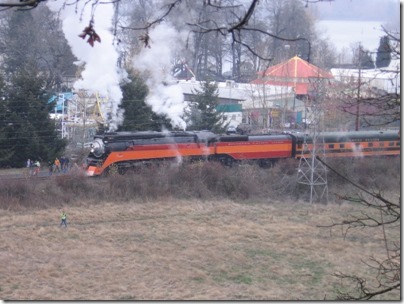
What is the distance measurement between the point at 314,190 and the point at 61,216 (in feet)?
22.0

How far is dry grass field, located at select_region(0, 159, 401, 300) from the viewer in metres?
9.61

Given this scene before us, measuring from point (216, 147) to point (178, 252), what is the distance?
6392mm

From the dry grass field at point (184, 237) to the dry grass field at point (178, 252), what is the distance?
0.07 ft

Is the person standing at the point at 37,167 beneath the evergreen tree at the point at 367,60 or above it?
beneath

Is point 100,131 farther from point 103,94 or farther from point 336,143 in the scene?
point 336,143

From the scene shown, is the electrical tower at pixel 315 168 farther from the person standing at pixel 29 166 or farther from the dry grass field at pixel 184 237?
the person standing at pixel 29 166

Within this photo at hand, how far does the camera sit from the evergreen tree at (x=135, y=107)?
1887 centimetres

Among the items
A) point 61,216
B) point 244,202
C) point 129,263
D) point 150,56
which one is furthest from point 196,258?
point 150,56

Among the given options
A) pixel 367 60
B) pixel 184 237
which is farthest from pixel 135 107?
pixel 367 60

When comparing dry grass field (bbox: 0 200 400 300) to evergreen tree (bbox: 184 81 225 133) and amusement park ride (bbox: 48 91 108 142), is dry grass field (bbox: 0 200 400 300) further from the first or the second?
evergreen tree (bbox: 184 81 225 133)

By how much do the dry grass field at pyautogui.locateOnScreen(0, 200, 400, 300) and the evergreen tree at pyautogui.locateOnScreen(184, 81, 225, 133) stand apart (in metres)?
5.43

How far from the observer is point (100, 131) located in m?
18.7

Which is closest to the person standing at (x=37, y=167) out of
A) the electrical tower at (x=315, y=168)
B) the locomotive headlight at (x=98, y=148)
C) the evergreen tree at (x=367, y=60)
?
the locomotive headlight at (x=98, y=148)

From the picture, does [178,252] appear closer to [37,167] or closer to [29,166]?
[37,167]
